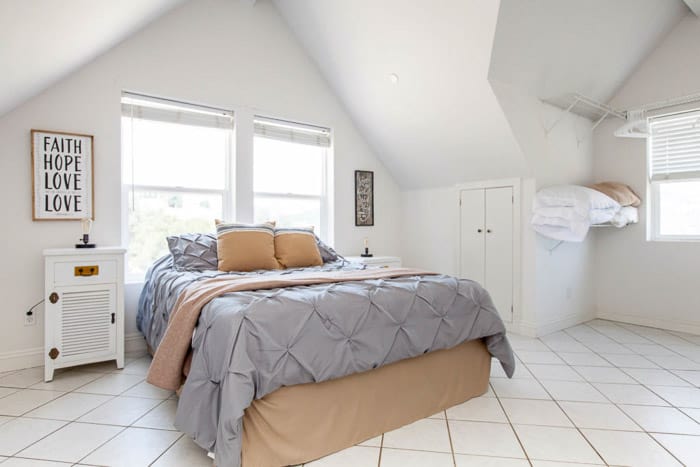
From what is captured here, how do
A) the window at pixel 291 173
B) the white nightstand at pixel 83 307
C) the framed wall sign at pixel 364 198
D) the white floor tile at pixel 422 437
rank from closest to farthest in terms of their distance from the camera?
1. the white floor tile at pixel 422 437
2. the white nightstand at pixel 83 307
3. the window at pixel 291 173
4. the framed wall sign at pixel 364 198

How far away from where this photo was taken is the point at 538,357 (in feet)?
10.3

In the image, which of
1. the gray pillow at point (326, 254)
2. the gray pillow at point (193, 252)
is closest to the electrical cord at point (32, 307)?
the gray pillow at point (193, 252)

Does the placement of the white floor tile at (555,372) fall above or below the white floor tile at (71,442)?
below

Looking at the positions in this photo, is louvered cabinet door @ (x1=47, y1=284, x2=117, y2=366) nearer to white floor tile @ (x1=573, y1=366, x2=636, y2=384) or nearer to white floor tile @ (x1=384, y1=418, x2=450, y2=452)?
white floor tile @ (x1=384, y1=418, x2=450, y2=452)

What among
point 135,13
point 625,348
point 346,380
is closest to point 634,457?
point 346,380

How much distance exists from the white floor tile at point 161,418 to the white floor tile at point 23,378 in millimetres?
1019

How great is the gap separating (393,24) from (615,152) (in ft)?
9.63

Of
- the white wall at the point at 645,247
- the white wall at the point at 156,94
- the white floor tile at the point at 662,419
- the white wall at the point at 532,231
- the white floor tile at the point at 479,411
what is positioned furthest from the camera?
the white wall at the point at 645,247

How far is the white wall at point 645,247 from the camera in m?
3.86

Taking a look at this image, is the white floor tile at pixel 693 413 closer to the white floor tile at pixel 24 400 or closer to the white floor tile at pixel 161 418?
the white floor tile at pixel 161 418

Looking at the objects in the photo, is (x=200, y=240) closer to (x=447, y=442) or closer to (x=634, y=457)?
(x=447, y=442)

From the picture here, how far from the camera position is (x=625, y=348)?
11.1 ft

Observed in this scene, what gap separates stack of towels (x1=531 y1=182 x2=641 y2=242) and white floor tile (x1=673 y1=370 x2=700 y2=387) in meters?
1.19

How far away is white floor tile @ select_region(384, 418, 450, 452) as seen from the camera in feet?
6.10
